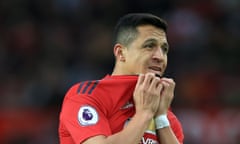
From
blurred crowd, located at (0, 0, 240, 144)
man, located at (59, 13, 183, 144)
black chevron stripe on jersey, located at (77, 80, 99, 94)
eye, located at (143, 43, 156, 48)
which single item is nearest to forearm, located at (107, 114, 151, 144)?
man, located at (59, 13, 183, 144)

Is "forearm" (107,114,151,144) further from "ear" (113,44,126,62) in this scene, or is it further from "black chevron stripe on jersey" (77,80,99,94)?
"ear" (113,44,126,62)

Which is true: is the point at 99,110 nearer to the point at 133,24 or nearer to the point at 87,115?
the point at 87,115

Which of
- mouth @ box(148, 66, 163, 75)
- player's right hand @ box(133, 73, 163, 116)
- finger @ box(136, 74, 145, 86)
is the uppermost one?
mouth @ box(148, 66, 163, 75)

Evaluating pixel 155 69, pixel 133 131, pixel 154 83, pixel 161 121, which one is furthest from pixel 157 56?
pixel 133 131

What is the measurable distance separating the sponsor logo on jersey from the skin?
102 mm

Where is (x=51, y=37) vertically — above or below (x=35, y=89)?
above

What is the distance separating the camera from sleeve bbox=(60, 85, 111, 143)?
380 centimetres

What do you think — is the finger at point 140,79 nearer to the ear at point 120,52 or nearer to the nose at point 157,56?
the nose at point 157,56

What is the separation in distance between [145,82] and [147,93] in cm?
6

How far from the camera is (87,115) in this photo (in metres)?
3.86

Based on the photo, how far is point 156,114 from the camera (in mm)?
3961

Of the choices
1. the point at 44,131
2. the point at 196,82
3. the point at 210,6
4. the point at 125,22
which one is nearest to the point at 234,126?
the point at 196,82

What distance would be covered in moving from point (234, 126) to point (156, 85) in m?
4.97

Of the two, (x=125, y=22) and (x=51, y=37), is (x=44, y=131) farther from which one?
(x=125, y=22)
